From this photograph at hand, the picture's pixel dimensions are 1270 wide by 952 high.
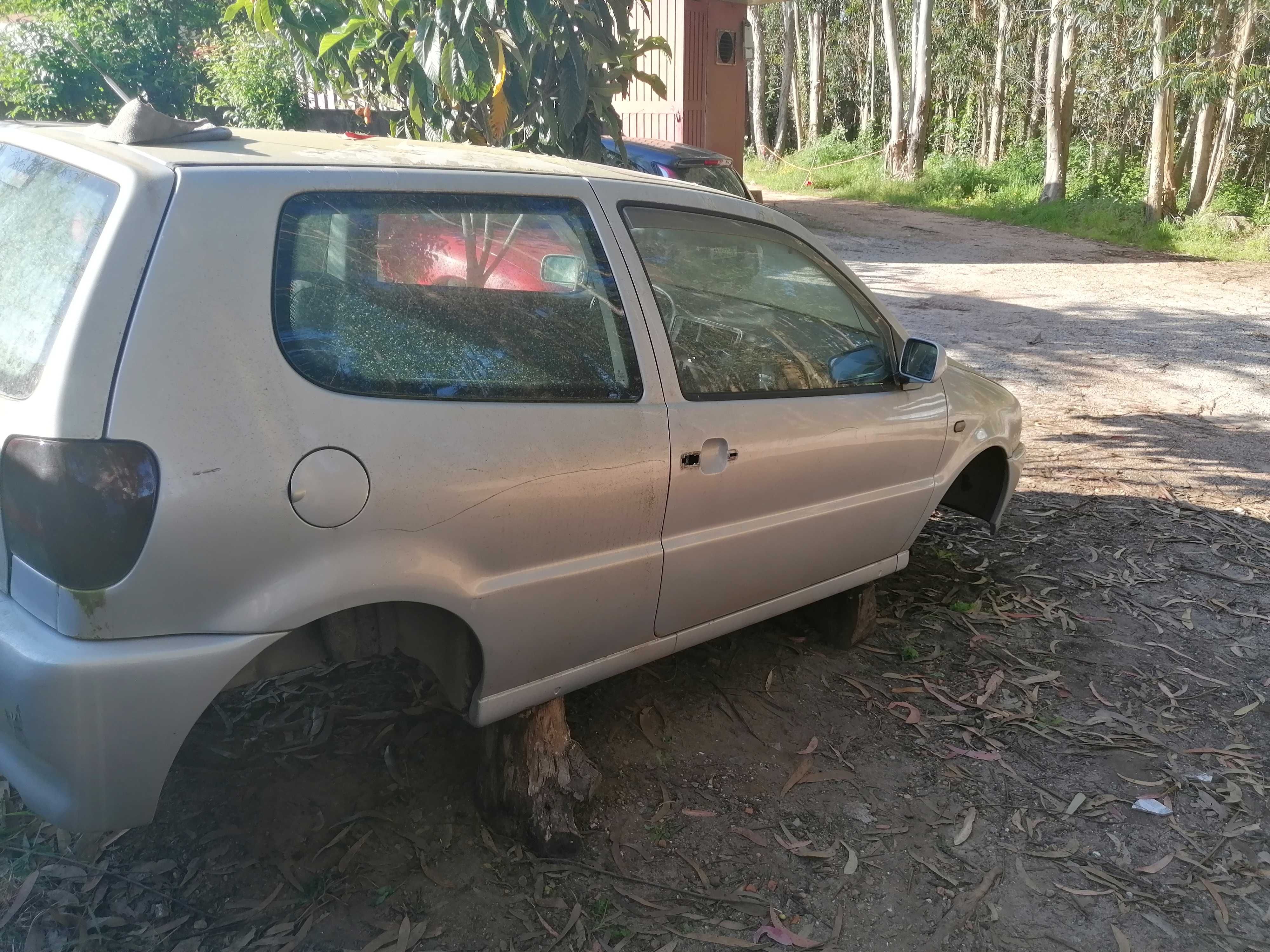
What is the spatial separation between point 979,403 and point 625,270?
6.48 feet

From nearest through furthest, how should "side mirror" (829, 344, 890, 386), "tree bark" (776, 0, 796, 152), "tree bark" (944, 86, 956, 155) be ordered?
"side mirror" (829, 344, 890, 386)
"tree bark" (944, 86, 956, 155)
"tree bark" (776, 0, 796, 152)

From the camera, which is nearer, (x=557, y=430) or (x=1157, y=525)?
(x=557, y=430)

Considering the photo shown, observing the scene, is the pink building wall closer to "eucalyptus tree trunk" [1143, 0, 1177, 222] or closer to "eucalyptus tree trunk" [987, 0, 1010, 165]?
"eucalyptus tree trunk" [1143, 0, 1177, 222]

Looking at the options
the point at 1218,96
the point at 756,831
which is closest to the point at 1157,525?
the point at 756,831

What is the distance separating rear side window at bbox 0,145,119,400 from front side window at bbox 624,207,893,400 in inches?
58.6

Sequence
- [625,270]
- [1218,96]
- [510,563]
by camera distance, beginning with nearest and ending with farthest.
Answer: [510,563] < [625,270] < [1218,96]

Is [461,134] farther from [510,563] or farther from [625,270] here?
[510,563]

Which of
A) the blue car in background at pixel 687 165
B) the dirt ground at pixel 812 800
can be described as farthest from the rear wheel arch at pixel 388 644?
the blue car in background at pixel 687 165

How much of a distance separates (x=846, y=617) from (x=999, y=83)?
23.8 metres

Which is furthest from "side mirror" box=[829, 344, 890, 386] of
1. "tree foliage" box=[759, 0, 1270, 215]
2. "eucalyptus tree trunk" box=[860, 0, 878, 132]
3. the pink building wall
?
"eucalyptus tree trunk" box=[860, 0, 878, 132]

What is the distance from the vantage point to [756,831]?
11.2ft

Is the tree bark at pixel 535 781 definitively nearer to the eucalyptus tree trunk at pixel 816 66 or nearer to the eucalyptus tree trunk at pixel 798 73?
the eucalyptus tree trunk at pixel 816 66

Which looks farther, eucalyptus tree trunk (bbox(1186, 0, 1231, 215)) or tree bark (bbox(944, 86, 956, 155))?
tree bark (bbox(944, 86, 956, 155))

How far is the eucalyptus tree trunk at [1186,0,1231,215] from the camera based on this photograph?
16.4 m
